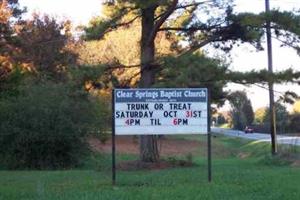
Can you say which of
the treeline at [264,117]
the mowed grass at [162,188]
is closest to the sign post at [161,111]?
the mowed grass at [162,188]

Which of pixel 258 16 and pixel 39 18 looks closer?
pixel 258 16

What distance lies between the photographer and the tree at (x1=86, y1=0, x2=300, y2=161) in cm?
2475

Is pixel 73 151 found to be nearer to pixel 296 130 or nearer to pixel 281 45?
pixel 281 45

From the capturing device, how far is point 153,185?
15609mm

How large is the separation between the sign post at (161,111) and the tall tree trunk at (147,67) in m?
8.93

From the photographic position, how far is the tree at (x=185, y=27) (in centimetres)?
2475

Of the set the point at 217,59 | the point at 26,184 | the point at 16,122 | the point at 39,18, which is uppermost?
the point at 39,18

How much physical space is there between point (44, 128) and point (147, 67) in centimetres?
497

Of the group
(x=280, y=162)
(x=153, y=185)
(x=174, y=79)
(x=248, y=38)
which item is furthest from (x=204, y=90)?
(x=280, y=162)

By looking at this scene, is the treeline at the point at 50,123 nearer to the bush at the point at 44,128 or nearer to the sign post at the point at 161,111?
the bush at the point at 44,128

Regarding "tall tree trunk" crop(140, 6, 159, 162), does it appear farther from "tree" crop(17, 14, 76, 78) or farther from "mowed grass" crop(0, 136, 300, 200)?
"tree" crop(17, 14, 76, 78)

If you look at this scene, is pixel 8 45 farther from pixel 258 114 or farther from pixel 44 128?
pixel 258 114

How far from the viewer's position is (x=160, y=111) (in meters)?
16.6

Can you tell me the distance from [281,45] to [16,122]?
1129cm
